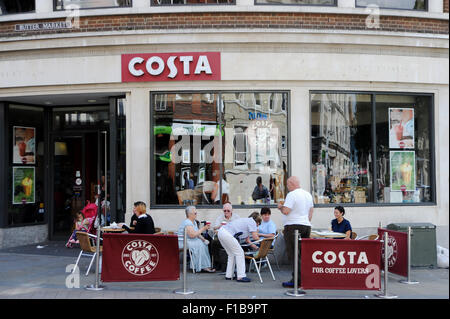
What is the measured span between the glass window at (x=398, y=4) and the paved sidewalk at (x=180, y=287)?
620cm

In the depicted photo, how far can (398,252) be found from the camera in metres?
9.18

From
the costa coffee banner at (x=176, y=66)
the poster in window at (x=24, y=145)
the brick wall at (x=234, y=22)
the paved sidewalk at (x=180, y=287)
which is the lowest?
the paved sidewalk at (x=180, y=287)

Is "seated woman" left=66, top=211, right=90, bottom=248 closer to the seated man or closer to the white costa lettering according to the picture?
the white costa lettering

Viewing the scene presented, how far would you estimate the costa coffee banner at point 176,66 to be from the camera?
38.3 ft

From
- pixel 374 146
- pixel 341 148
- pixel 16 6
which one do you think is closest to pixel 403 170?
pixel 374 146

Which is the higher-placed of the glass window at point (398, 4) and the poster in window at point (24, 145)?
the glass window at point (398, 4)

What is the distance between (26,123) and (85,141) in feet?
5.18

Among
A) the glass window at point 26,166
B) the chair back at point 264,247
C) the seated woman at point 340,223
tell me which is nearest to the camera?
the chair back at point 264,247

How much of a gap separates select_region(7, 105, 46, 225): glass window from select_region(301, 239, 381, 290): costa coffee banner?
8.43m

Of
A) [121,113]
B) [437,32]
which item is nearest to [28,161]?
[121,113]

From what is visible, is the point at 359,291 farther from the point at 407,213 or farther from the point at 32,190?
the point at 32,190

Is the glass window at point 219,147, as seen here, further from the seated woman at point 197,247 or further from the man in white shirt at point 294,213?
the man in white shirt at point 294,213

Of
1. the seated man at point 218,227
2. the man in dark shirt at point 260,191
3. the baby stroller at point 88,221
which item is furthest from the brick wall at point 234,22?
the baby stroller at point 88,221

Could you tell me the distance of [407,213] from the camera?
12.2 m
